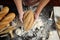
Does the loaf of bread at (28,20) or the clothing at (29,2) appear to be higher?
the clothing at (29,2)

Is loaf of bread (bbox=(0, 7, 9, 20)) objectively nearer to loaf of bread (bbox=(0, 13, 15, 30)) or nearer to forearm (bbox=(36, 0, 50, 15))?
loaf of bread (bbox=(0, 13, 15, 30))

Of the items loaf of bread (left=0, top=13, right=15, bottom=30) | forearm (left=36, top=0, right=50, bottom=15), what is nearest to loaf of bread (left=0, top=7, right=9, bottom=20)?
loaf of bread (left=0, top=13, right=15, bottom=30)

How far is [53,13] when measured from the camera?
694mm

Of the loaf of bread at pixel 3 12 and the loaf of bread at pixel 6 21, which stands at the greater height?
the loaf of bread at pixel 3 12

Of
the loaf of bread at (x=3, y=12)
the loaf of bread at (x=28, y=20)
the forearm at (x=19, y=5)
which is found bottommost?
the loaf of bread at (x=28, y=20)

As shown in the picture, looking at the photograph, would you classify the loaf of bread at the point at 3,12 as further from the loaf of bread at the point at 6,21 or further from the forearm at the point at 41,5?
the forearm at the point at 41,5

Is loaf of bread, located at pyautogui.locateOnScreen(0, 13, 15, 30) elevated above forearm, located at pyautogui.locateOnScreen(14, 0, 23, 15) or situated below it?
below

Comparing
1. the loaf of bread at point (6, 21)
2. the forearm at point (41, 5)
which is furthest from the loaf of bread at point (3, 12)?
the forearm at point (41, 5)

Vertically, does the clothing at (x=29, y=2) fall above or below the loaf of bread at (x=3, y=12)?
above

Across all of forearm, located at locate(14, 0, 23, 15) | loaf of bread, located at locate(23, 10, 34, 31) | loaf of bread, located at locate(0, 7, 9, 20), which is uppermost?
forearm, located at locate(14, 0, 23, 15)

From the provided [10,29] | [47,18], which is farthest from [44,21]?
[10,29]


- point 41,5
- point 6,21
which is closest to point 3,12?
point 6,21

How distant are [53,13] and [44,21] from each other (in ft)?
0.16

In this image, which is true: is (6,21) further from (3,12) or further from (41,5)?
(41,5)
